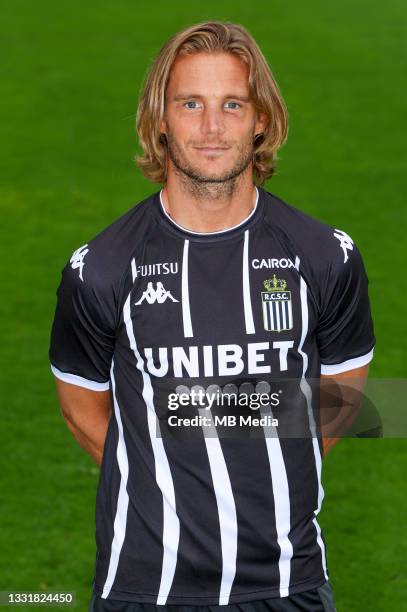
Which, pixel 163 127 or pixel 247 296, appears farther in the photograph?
pixel 163 127

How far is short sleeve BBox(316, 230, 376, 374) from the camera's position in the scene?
4324mm

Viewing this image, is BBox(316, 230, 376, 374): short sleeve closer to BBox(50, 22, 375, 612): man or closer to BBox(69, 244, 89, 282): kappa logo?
BBox(50, 22, 375, 612): man

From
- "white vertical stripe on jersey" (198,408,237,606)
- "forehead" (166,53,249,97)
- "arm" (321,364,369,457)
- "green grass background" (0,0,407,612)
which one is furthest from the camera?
"green grass background" (0,0,407,612)

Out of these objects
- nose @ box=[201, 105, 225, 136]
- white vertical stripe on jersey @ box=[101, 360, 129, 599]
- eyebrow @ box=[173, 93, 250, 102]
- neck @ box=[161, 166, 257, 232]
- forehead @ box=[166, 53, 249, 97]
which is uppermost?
forehead @ box=[166, 53, 249, 97]

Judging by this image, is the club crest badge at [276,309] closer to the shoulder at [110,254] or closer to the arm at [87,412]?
the shoulder at [110,254]

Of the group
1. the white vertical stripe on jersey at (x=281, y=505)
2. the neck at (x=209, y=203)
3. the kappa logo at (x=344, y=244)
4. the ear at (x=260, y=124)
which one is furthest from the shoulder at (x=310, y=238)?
the white vertical stripe on jersey at (x=281, y=505)

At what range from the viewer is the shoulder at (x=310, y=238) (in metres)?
4.31

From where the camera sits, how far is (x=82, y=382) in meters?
4.57

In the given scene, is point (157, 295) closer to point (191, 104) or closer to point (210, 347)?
point (210, 347)

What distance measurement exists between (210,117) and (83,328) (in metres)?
0.79

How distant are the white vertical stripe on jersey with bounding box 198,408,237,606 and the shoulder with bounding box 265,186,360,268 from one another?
64 centimetres

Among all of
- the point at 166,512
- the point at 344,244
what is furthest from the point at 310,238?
the point at 166,512

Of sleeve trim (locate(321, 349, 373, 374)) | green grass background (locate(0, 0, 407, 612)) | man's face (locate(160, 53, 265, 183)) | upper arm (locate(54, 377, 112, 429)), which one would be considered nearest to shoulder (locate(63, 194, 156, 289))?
man's face (locate(160, 53, 265, 183))

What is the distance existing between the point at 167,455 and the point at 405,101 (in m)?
13.0
